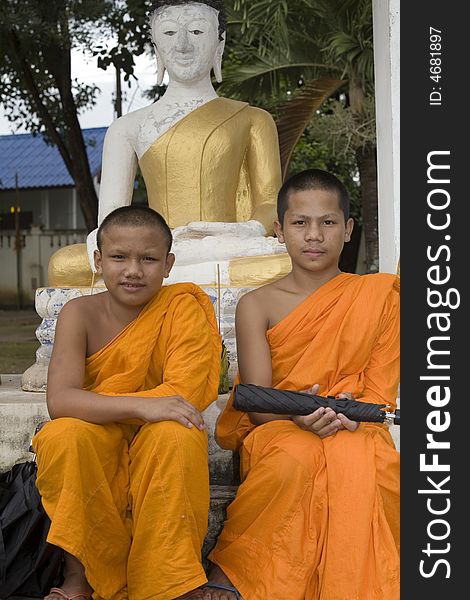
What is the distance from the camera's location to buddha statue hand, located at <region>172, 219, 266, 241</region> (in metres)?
4.62

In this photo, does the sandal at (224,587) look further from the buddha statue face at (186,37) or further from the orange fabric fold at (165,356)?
the buddha statue face at (186,37)

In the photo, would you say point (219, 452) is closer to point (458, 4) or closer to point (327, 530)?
point (327, 530)

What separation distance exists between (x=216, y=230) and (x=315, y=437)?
2.06 m

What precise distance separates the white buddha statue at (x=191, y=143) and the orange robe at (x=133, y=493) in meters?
2.07

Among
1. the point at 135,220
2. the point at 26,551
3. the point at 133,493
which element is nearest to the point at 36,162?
the point at 135,220

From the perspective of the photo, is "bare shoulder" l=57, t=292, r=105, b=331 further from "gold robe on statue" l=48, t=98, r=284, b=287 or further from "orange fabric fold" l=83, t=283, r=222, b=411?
"gold robe on statue" l=48, t=98, r=284, b=287

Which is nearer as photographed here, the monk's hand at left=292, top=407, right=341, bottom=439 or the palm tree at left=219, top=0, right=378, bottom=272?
the monk's hand at left=292, top=407, right=341, bottom=439

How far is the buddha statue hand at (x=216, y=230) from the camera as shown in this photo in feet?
15.1

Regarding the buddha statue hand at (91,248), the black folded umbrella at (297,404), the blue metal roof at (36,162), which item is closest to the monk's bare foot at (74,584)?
the black folded umbrella at (297,404)

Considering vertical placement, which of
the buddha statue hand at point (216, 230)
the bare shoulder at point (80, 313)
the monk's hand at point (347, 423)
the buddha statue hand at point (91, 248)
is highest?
the buddha statue hand at point (216, 230)

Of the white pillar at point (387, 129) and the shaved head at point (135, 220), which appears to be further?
the white pillar at point (387, 129)

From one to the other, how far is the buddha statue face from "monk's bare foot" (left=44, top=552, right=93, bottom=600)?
3.09 meters

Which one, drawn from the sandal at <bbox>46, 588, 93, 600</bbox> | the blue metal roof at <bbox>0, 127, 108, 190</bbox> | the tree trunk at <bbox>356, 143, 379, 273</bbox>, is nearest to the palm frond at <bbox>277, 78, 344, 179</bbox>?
the tree trunk at <bbox>356, 143, 379, 273</bbox>

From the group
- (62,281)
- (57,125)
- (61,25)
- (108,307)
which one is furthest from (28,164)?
(108,307)
